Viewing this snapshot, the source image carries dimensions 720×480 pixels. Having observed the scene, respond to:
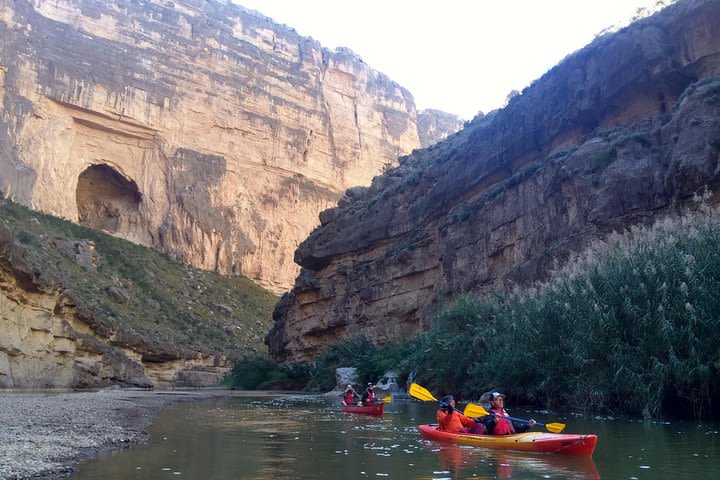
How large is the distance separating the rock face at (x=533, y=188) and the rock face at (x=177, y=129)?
90.4 feet

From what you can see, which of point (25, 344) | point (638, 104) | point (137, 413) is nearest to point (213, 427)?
point (137, 413)

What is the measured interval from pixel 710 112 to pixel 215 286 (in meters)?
44.9

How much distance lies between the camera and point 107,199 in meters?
58.0

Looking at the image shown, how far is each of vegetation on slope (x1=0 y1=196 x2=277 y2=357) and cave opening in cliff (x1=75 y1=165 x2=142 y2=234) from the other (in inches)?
185

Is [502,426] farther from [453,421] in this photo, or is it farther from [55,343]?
[55,343]

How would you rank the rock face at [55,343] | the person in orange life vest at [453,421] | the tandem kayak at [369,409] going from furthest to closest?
the rock face at [55,343] → the tandem kayak at [369,409] → the person in orange life vest at [453,421]

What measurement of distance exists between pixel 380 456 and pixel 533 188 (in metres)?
15.6

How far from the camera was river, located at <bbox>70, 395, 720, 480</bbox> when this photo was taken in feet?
19.9

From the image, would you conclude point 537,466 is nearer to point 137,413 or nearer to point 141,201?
point 137,413

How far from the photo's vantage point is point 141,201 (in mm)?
57719

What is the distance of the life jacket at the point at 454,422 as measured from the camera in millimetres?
9164

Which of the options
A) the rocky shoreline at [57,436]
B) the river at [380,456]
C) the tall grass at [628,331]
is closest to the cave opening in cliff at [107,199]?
the rocky shoreline at [57,436]

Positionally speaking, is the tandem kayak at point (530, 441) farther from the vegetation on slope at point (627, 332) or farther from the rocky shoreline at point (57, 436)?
the rocky shoreline at point (57, 436)

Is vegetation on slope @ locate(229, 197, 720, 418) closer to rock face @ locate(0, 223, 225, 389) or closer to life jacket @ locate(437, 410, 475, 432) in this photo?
life jacket @ locate(437, 410, 475, 432)
